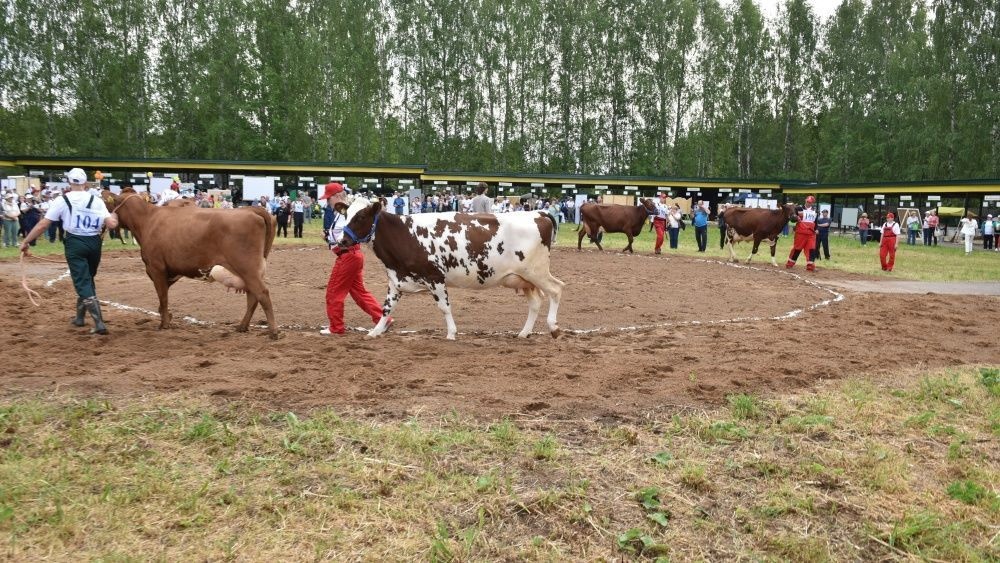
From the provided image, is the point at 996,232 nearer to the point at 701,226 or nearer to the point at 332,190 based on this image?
the point at 701,226

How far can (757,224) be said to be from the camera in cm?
2373

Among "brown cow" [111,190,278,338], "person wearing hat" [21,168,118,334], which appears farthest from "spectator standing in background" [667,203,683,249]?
"person wearing hat" [21,168,118,334]

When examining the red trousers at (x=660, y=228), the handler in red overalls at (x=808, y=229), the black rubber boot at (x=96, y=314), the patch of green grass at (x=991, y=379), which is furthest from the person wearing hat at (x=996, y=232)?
the black rubber boot at (x=96, y=314)

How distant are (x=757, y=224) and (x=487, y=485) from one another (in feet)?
69.0

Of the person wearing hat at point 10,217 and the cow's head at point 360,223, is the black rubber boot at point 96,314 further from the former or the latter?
the person wearing hat at point 10,217

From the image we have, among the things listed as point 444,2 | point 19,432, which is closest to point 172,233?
point 19,432

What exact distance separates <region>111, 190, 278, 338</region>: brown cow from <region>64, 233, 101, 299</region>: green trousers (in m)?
0.63

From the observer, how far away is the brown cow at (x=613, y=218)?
2753 cm

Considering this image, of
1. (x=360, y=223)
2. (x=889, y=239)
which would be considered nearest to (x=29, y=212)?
(x=360, y=223)

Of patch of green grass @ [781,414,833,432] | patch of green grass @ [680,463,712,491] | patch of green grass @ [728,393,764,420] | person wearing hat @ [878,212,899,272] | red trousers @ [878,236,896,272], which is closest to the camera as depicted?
patch of green grass @ [680,463,712,491]

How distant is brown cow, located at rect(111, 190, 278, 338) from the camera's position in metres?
9.70

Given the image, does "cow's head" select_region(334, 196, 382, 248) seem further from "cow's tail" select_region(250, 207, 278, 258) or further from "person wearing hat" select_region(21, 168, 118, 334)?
"person wearing hat" select_region(21, 168, 118, 334)

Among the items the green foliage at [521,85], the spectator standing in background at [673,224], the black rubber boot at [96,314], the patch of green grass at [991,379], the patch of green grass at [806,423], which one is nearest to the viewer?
the patch of green grass at [806,423]

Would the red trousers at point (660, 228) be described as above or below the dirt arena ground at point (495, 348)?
above
